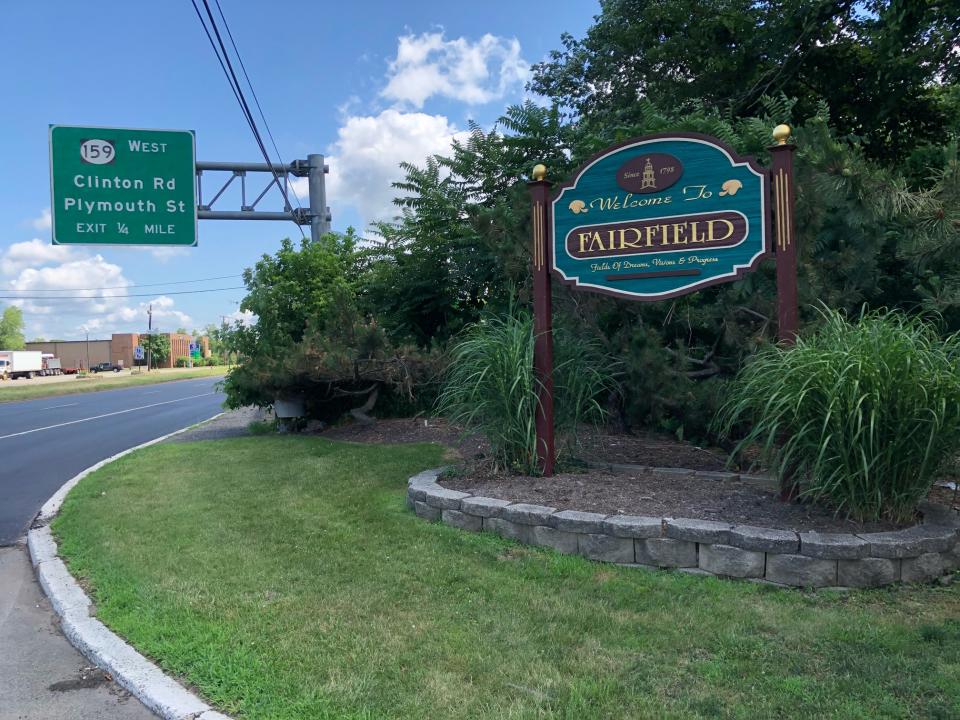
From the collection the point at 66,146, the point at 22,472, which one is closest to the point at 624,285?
the point at 22,472

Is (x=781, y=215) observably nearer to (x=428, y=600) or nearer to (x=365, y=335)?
(x=428, y=600)

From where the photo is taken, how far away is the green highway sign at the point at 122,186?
1401cm

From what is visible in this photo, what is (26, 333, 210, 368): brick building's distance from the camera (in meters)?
105

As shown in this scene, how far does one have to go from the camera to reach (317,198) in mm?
14336

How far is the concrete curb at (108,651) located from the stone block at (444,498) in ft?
8.47

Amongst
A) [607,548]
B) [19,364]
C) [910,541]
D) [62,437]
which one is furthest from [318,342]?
[19,364]

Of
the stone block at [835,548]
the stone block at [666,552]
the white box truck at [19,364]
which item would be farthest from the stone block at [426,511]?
the white box truck at [19,364]

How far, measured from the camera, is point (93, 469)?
33.2ft

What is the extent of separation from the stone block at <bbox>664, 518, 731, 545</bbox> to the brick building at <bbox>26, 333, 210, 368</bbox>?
4418 inches

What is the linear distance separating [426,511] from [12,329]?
5141 inches

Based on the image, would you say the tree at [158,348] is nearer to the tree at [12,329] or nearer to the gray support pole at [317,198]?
the tree at [12,329]

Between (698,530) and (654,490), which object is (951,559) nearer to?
(698,530)

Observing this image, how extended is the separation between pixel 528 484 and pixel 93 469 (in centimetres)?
687

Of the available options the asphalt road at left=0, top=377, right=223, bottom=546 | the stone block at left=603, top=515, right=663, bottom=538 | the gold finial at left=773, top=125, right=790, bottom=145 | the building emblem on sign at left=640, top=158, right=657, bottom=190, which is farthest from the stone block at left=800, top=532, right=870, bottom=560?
the asphalt road at left=0, top=377, right=223, bottom=546
